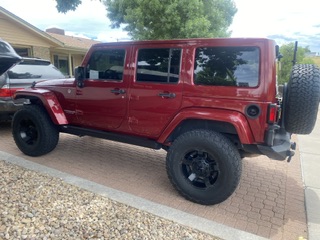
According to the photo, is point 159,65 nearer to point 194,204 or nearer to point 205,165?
point 205,165

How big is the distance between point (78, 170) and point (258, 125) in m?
2.87

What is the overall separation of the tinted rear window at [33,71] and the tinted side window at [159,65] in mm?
3624

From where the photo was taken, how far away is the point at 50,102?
430cm

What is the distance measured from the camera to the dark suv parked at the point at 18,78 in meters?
5.44

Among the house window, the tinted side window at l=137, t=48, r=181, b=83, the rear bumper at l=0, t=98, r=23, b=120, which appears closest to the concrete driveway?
the rear bumper at l=0, t=98, r=23, b=120

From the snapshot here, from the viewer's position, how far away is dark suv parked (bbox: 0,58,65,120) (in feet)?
17.9

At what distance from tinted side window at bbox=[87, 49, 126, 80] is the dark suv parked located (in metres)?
1.87

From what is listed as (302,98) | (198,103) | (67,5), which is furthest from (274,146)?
(67,5)

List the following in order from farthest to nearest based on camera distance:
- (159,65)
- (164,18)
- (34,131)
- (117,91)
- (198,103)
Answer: (164,18) < (34,131) < (117,91) < (159,65) < (198,103)

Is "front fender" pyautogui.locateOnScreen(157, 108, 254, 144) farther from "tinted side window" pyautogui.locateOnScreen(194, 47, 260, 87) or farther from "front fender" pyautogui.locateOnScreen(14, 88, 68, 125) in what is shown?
"front fender" pyautogui.locateOnScreen(14, 88, 68, 125)

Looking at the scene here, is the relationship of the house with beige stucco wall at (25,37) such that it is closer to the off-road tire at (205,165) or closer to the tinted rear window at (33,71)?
the tinted rear window at (33,71)

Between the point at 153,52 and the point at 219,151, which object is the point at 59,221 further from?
the point at 153,52

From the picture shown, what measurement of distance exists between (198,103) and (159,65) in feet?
2.59

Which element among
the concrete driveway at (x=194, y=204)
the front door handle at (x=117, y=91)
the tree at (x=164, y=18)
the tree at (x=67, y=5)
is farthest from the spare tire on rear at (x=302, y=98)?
the tree at (x=164, y=18)
